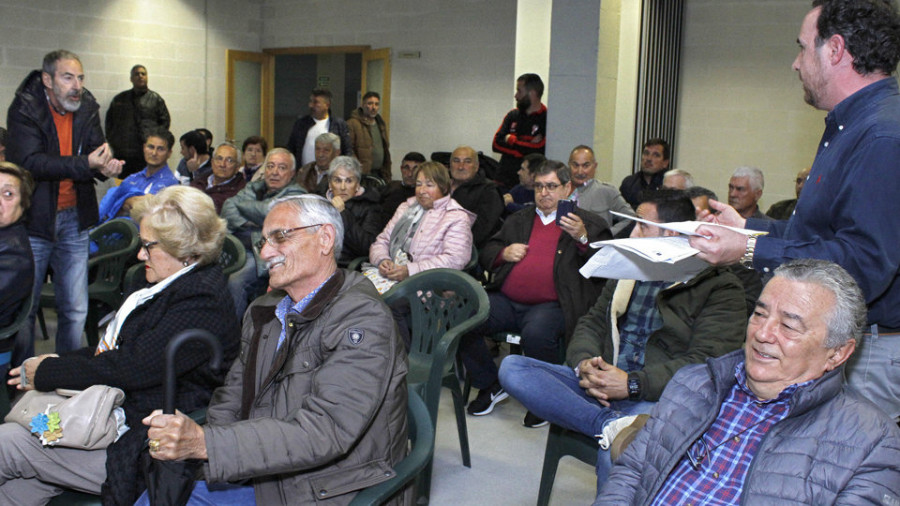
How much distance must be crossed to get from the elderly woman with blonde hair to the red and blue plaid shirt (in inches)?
45.2

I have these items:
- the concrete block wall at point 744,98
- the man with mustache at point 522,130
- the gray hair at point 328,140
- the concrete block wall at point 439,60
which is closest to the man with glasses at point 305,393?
the gray hair at point 328,140

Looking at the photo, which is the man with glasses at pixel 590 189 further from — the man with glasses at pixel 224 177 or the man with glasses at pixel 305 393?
the man with glasses at pixel 305 393

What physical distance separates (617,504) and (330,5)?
8.87 meters

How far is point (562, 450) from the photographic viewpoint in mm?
2443

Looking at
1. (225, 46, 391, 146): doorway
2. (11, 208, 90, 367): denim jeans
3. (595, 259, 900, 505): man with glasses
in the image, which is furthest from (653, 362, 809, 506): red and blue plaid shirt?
(225, 46, 391, 146): doorway

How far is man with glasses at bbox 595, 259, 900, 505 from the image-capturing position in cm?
148

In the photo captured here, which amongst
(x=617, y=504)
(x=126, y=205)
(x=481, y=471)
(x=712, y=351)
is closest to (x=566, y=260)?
(x=481, y=471)

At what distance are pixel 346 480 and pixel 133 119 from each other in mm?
7890

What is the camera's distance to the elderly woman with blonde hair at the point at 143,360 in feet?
6.36

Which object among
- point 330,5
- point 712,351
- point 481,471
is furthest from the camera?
point 330,5

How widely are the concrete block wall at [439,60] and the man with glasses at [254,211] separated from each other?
12.9 feet

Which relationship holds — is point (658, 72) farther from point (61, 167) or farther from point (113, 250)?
point (61, 167)

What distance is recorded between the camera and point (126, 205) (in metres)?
4.86

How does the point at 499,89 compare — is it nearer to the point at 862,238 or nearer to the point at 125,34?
the point at 125,34
